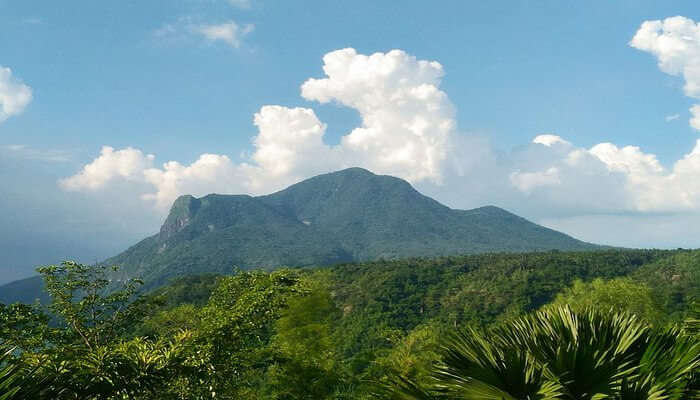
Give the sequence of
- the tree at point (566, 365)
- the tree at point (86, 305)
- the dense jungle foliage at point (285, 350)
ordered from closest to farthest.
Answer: the tree at point (566, 365) < the dense jungle foliage at point (285, 350) < the tree at point (86, 305)

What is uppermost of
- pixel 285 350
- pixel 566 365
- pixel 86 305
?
pixel 566 365

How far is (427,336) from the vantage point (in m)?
34.6

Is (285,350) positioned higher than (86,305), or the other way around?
(86,305)

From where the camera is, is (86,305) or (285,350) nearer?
(86,305)

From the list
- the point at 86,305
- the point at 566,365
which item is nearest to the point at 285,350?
the point at 86,305

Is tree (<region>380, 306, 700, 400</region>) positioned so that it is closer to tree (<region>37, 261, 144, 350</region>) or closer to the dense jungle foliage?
the dense jungle foliage

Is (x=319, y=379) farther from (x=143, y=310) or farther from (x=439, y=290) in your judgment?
(x=439, y=290)

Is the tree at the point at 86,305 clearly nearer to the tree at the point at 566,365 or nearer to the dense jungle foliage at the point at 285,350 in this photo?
the dense jungle foliage at the point at 285,350

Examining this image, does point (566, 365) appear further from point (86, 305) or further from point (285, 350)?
point (285, 350)

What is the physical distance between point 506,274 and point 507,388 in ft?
422

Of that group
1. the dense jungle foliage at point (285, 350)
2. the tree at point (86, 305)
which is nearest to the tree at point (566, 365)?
the dense jungle foliage at point (285, 350)

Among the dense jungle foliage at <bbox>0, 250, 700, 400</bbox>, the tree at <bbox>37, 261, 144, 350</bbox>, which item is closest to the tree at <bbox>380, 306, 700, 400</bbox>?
the dense jungle foliage at <bbox>0, 250, 700, 400</bbox>

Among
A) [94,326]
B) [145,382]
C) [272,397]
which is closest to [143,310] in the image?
[94,326]

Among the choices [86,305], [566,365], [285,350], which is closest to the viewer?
[566,365]
